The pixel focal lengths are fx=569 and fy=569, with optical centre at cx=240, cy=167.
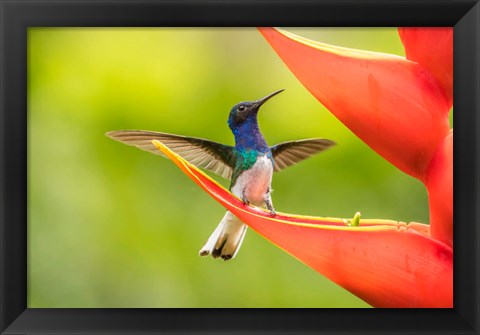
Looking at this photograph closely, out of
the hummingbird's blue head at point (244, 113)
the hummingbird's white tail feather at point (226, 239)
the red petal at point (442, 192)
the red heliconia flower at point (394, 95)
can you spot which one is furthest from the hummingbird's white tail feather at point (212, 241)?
the red petal at point (442, 192)

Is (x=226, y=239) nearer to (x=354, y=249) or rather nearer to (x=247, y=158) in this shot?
(x=247, y=158)

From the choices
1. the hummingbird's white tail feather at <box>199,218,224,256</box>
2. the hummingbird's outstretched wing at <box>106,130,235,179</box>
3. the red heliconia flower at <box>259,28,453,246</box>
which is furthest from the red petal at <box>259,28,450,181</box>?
the hummingbird's white tail feather at <box>199,218,224,256</box>

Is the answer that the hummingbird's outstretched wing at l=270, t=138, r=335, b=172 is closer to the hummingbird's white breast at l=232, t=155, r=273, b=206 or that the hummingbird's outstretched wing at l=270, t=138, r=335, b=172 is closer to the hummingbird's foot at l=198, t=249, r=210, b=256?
the hummingbird's white breast at l=232, t=155, r=273, b=206

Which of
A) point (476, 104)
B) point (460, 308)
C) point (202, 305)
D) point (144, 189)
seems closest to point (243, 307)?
point (202, 305)

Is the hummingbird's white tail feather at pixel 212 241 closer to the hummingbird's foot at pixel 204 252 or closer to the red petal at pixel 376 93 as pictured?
the hummingbird's foot at pixel 204 252

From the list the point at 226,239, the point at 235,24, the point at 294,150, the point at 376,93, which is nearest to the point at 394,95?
the point at 376,93

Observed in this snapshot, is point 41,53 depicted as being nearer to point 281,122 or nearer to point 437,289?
point 281,122
